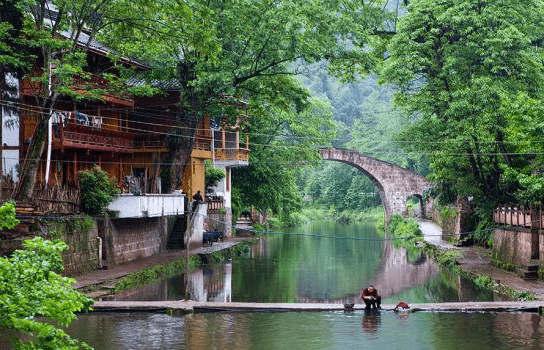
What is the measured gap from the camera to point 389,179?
66.4 metres

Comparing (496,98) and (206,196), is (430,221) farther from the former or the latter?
(496,98)

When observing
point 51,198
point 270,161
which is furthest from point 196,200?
point 270,161

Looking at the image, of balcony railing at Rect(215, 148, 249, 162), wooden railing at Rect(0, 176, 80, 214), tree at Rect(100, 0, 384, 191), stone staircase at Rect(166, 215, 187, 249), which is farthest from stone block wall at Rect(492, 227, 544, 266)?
balcony railing at Rect(215, 148, 249, 162)

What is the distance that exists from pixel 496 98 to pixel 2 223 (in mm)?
24724

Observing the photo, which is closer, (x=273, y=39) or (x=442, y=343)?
(x=442, y=343)

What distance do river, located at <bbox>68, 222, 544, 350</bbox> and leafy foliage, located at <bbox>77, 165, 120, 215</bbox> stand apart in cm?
357

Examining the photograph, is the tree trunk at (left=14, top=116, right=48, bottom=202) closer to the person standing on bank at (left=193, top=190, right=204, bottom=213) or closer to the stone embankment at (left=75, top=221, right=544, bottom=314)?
the stone embankment at (left=75, top=221, right=544, bottom=314)

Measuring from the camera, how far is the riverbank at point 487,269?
938 inches

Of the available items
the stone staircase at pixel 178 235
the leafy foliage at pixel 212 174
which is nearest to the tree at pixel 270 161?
the leafy foliage at pixel 212 174

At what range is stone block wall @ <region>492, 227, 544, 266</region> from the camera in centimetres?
2686

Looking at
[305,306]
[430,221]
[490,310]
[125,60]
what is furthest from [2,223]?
[430,221]

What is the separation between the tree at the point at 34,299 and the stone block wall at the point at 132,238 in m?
19.8

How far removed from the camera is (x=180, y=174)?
3322cm

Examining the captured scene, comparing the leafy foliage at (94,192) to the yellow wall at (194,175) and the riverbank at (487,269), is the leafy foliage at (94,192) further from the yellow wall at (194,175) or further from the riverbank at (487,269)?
the riverbank at (487,269)
